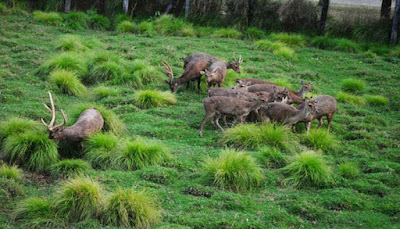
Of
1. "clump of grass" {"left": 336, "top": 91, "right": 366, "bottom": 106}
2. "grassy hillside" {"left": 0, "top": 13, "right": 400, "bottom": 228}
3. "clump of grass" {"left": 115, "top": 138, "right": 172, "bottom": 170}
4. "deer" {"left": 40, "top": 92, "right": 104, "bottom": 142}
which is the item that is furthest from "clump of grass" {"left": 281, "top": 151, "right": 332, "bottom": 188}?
"clump of grass" {"left": 336, "top": 91, "right": 366, "bottom": 106}

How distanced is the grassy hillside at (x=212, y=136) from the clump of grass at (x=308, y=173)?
0.22ft

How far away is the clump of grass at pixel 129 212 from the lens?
24.5 feet

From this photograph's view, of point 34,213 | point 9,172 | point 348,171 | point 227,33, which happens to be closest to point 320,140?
point 348,171

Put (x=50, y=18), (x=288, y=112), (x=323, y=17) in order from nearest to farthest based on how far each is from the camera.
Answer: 1. (x=288, y=112)
2. (x=50, y=18)
3. (x=323, y=17)

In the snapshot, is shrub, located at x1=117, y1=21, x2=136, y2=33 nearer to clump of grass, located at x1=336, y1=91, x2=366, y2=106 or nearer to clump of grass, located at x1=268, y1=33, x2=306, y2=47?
clump of grass, located at x1=268, y1=33, x2=306, y2=47

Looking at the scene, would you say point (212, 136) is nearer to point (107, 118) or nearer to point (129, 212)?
point (107, 118)

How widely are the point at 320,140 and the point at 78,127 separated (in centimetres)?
474

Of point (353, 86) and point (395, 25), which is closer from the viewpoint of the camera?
point (353, 86)

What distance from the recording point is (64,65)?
13.5 meters

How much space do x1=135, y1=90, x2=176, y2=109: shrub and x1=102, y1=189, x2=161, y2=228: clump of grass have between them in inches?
186

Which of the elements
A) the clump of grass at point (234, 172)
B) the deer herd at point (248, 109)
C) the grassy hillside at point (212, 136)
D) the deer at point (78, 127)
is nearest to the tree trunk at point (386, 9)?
the grassy hillside at point (212, 136)

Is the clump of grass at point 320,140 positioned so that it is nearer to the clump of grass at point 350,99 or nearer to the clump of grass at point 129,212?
the clump of grass at point 350,99

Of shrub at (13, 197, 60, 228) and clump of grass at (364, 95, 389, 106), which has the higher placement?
clump of grass at (364, 95, 389, 106)

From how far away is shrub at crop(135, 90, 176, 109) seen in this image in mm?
12233
